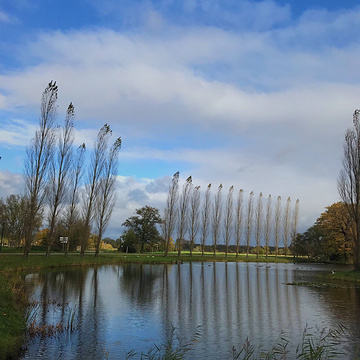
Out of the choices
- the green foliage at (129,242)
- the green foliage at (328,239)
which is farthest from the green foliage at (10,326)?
the green foliage at (129,242)

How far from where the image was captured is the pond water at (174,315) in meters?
8.53

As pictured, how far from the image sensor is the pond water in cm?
853

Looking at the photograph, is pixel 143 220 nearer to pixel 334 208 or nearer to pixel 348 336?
pixel 334 208

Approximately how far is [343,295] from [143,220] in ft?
155

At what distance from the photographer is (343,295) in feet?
59.9

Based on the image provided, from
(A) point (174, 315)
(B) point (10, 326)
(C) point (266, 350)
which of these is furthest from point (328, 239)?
(B) point (10, 326)

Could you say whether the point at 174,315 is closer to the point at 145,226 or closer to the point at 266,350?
the point at 266,350

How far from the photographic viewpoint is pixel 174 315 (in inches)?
486

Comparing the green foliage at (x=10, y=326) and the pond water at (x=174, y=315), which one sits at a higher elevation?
the green foliage at (x=10, y=326)

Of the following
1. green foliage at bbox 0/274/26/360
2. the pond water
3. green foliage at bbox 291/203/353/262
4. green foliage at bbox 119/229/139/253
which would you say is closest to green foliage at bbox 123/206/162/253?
green foliage at bbox 119/229/139/253

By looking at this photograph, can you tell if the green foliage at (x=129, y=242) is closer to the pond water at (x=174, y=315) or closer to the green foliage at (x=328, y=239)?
the green foliage at (x=328, y=239)

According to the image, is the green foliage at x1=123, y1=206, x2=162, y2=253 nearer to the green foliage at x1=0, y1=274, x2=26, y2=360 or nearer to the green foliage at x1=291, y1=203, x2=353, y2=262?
the green foliage at x1=291, y1=203, x2=353, y2=262

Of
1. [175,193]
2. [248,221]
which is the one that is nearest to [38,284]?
[175,193]

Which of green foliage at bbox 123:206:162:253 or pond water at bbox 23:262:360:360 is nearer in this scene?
pond water at bbox 23:262:360:360
